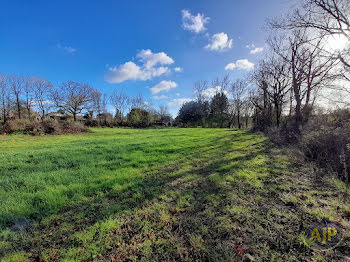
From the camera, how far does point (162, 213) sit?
2.57m

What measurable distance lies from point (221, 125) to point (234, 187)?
130 feet

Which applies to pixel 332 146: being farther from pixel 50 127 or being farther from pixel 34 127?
pixel 34 127

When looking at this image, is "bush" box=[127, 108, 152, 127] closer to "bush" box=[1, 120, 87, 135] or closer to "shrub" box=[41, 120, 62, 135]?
"bush" box=[1, 120, 87, 135]

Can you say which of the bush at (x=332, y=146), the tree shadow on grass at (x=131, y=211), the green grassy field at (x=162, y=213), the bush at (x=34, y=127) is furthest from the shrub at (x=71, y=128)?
the bush at (x=332, y=146)

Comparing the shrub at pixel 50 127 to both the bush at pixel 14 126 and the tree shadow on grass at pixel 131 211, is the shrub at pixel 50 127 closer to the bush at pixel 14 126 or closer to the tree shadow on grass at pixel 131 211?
the bush at pixel 14 126

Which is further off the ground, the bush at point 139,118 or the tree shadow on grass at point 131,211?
the bush at point 139,118

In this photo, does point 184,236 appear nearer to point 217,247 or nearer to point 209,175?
point 217,247

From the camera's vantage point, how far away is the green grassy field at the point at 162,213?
5.90ft

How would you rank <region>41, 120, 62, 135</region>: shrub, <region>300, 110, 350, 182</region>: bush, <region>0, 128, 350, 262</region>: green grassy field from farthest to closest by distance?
<region>41, 120, 62, 135</region>: shrub
<region>300, 110, 350, 182</region>: bush
<region>0, 128, 350, 262</region>: green grassy field

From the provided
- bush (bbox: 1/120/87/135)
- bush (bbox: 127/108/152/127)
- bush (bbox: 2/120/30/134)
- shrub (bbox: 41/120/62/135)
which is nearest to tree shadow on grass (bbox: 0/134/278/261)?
shrub (bbox: 41/120/62/135)

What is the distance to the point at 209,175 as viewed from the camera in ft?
14.2

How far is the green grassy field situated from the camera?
1.80 metres

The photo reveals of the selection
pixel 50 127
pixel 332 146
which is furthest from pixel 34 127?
pixel 332 146

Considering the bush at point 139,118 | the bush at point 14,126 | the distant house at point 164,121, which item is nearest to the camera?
the bush at point 14,126
